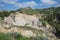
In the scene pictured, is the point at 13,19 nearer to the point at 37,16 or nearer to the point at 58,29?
the point at 37,16

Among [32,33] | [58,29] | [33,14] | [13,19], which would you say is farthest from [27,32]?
[58,29]

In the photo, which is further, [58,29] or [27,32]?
[58,29]

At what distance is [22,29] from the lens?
33.1m

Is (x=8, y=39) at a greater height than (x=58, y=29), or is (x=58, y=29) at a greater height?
(x=8, y=39)

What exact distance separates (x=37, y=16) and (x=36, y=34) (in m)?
13.7

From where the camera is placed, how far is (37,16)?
46.3 metres

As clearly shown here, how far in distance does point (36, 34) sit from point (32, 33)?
0.67 metres

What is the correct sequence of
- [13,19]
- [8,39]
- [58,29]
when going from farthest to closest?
[58,29]
[13,19]
[8,39]

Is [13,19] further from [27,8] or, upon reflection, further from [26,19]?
[27,8]

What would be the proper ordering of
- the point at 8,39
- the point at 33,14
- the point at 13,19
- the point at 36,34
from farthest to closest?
the point at 33,14
the point at 13,19
the point at 36,34
the point at 8,39

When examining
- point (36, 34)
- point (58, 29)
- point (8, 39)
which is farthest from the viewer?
point (58, 29)

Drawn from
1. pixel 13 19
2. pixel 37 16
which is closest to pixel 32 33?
pixel 13 19

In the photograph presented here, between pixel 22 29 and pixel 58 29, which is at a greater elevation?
pixel 22 29

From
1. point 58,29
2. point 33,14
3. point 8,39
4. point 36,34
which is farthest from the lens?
point 58,29
